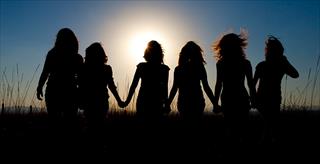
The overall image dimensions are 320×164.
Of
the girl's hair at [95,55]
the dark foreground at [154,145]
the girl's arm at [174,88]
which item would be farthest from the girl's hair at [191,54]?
the girl's hair at [95,55]

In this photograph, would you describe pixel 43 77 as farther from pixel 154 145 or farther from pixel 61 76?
pixel 154 145

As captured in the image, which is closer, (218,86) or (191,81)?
(218,86)

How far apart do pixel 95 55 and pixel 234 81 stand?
264 cm

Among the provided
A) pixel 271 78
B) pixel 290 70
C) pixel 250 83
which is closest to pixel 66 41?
pixel 250 83

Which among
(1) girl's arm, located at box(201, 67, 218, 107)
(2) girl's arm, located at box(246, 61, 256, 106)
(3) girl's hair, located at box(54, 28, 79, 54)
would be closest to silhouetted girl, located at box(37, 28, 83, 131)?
(3) girl's hair, located at box(54, 28, 79, 54)

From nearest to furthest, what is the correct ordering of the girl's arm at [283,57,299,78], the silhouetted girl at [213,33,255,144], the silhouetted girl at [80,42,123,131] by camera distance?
the silhouetted girl at [213,33,255,144] → the silhouetted girl at [80,42,123,131] → the girl's arm at [283,57,299,78]

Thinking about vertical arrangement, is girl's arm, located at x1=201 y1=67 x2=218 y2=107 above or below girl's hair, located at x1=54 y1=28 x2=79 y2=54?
below

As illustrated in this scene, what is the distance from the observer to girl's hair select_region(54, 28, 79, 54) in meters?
7.27

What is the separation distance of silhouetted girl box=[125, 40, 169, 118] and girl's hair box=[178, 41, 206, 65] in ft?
1.27

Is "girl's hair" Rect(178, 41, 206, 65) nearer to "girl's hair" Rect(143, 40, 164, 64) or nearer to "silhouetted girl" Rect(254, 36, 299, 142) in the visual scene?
"girl's hair" Rect(143, 40, 164, 64)

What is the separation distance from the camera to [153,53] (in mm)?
7578

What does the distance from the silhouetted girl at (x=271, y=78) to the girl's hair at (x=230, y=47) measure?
651 millimetres

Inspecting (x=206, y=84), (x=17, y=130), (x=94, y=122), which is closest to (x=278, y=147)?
(x=206, y=84)

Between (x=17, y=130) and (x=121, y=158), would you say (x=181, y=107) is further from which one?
(x=17, y=130)
